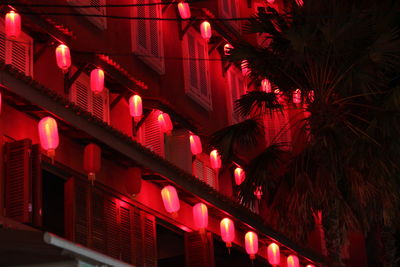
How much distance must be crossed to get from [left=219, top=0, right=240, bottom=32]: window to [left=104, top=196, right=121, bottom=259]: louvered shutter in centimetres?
893

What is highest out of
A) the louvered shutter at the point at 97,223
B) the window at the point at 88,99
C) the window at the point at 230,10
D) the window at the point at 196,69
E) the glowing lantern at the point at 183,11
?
the window at the point at 230,10

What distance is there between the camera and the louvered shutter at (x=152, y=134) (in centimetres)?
1959

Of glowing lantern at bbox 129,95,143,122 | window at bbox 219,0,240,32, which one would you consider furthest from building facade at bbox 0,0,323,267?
window at bbox 219,0,240,32

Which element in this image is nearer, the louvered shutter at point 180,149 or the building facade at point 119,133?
the building facade at point 119,133

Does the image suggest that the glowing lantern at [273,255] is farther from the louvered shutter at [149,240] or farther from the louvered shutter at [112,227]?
the louvered shutter at [112,227]

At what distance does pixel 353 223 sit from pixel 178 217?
417 cm

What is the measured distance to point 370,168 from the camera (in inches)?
669

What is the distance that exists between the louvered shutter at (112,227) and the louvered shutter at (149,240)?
1.04 metres

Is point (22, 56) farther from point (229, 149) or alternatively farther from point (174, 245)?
point (174, 245)

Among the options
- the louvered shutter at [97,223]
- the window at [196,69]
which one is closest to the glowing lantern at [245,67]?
the window at [196,69]

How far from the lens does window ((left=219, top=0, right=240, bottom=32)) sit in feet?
81.6

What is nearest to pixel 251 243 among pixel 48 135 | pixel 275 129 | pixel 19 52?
pixel 275 129

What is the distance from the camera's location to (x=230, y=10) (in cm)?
2561

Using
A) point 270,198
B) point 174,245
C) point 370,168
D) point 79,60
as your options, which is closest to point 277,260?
point 174,245
